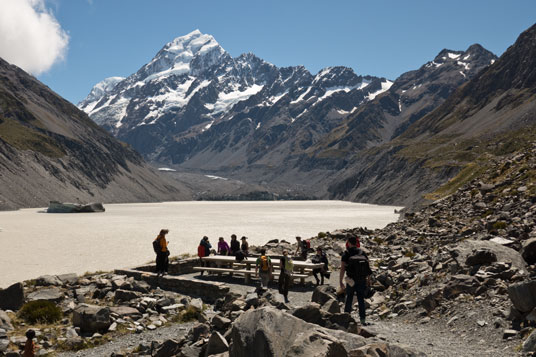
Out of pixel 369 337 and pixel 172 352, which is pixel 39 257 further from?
pixel 369 337

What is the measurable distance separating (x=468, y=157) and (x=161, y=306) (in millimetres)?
152207

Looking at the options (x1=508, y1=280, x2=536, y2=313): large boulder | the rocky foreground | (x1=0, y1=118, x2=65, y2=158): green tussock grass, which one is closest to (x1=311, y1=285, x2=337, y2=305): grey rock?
the rocky foreground

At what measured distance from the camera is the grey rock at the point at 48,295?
19.5 meters

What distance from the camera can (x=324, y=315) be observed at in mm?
12766

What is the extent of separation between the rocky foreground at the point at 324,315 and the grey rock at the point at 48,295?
0.05m

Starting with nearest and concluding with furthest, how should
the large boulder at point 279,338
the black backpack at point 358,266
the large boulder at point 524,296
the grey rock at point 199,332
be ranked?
the large boulder at point 279,338, the large boulder at point 524,296, the black backpack at point 358,266, the grey rock at point 199,332

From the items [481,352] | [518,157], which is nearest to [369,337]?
[481,352]

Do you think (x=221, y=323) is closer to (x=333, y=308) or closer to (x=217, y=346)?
(x=217, y=346)

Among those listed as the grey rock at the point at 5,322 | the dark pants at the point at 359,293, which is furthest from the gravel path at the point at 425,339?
the grey rock at the point at 5,322

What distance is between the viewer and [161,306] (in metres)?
19.0

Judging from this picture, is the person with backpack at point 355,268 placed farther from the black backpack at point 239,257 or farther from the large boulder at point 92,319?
the black backpack at point 239,257

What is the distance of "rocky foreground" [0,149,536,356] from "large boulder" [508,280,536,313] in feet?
0.09

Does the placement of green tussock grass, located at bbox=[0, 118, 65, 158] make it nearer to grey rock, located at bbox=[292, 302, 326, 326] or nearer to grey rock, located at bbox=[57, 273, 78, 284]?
grey rock, located at bbox=[57, 273, 78, 284]

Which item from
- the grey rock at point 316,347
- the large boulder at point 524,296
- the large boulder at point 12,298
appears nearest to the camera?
the grey rock at point 316,347
